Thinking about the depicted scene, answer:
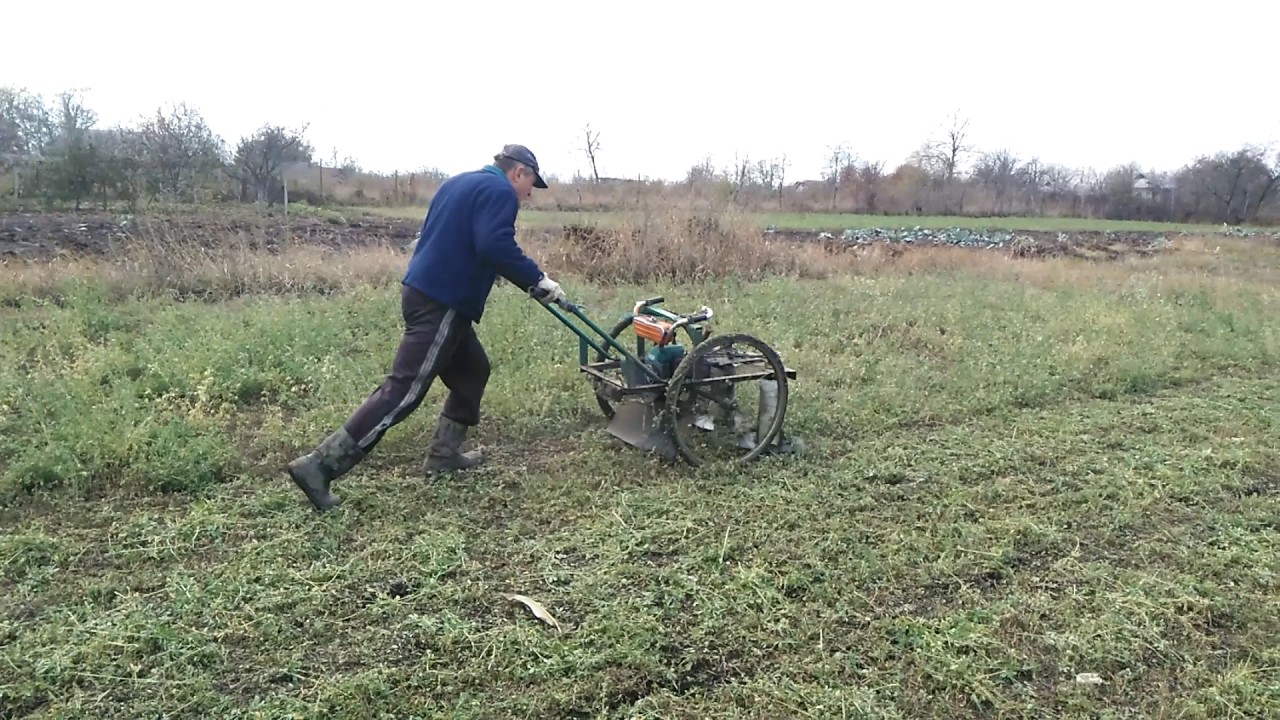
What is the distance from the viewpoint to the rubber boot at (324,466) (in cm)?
377

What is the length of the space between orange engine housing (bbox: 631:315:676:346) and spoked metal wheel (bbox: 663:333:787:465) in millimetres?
176

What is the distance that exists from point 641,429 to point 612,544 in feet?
3.92

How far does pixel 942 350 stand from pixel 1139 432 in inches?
82.2

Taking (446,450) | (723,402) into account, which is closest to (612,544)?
(446,450)

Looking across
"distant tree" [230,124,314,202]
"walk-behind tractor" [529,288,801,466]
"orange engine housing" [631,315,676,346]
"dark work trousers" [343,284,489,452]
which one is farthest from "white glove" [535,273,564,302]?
"distant tree" [230,124,314,202]

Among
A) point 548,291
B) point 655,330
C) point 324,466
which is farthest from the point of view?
point 655,330

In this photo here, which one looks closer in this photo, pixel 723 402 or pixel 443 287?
pixel 443 287

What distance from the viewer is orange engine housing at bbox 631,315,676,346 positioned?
4.51 metres

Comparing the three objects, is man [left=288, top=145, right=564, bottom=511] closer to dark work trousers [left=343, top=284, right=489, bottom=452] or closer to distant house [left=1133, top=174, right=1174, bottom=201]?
dark work trousers [left=343, top=284, right=489, bottom=452]

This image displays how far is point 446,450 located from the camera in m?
4.44

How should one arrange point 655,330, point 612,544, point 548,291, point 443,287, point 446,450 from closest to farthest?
point 612,544 → point 443,287 → point 548,291 → point 446,450 → point 655,330

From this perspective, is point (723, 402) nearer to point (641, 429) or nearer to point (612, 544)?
point (641, 429)

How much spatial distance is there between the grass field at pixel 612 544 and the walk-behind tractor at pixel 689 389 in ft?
0.63

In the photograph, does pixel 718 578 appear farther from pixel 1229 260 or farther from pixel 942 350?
pixel 1229 260
